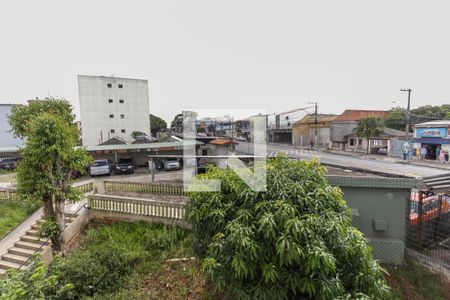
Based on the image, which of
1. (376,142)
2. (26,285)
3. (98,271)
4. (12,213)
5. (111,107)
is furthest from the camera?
(111,107)

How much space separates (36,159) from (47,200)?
1.28m

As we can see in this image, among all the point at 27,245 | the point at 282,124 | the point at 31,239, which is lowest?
the point at 27,245

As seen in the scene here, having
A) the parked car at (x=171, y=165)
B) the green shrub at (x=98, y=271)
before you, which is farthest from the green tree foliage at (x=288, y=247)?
the parked car at (x=171, y=165)

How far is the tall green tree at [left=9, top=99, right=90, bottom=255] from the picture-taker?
6.66 meters

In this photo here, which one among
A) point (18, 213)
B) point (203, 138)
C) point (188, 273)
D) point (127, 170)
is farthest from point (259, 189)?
point (127, 170)

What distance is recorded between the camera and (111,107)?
33375mm

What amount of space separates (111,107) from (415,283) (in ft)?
115

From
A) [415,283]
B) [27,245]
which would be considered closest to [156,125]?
[27,245]

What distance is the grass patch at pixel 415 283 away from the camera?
5129 millimetres

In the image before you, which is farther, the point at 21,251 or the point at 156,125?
the point at 156,125

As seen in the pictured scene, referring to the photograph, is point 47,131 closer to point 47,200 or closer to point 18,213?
point 47,200

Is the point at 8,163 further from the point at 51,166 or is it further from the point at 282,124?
the point at 282,124

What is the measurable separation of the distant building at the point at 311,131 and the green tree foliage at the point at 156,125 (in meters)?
28.4

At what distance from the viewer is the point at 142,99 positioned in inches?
1414
